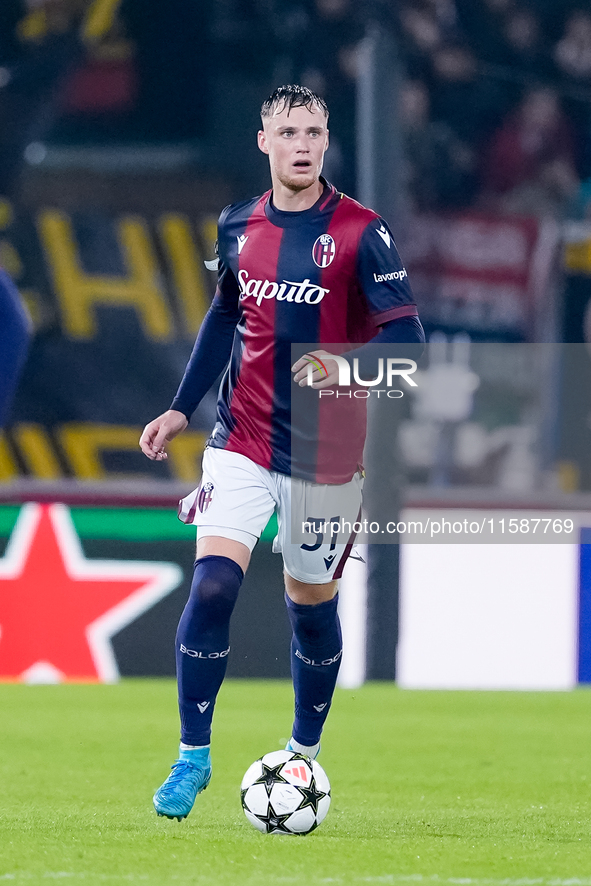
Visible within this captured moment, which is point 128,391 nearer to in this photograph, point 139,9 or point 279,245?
point 139,9

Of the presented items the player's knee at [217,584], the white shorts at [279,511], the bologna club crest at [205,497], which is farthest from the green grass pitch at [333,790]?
the bologna club crest at [205,497]

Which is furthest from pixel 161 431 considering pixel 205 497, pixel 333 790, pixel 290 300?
pixel 333 790

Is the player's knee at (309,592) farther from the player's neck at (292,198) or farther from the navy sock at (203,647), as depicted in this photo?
the player's neck at (292,198)

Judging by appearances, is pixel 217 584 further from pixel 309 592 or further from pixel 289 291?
pixel 289 291

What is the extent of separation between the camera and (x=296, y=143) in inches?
135

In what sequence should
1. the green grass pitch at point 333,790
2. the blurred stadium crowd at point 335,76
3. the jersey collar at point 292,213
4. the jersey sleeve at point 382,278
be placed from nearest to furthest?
the green grass pitch at point 333,790 < the jersey sleeve at point 382,278 < the jersey collar at point 292,213 < the blurred stadium crowd at point 335,76

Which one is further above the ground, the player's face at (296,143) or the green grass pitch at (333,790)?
the player's face at (296,143)

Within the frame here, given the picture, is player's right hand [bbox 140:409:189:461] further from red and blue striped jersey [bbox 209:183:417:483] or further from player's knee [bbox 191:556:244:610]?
player's knee [bbox 191:556:244:610]

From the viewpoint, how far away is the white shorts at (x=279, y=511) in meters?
3.44

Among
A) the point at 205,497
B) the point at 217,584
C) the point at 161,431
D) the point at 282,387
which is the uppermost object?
the point at 282,387

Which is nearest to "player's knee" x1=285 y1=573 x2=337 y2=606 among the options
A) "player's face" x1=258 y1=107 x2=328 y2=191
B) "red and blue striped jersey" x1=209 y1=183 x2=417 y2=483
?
"red and blue striped jersey" x1=209 y1=183 x2=417 y2=483

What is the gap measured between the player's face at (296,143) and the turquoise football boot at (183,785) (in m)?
1.50

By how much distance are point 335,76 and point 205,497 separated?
812cm

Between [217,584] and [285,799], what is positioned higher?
[217,584]
